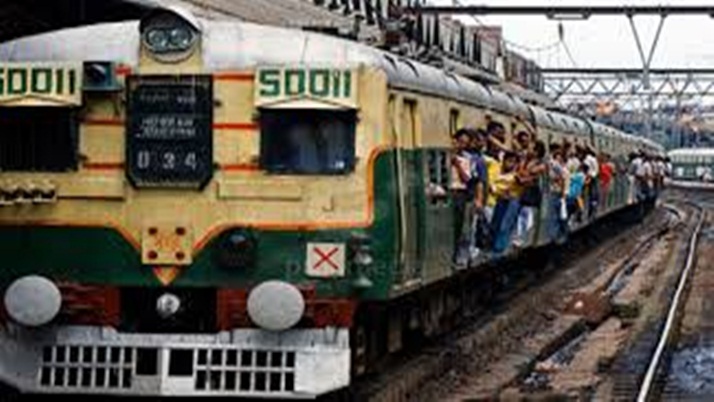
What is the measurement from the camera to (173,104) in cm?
1007

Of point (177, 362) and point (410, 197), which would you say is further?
point (410, 197)

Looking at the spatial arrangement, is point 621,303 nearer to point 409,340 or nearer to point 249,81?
point 409,340

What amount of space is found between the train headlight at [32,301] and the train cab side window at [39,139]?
2.65 feet

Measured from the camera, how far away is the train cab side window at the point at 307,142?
997 cm

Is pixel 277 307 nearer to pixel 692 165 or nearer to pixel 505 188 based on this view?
pixel 505 188

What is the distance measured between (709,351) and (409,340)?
3288 millimetres

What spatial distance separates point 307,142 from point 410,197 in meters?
1.18

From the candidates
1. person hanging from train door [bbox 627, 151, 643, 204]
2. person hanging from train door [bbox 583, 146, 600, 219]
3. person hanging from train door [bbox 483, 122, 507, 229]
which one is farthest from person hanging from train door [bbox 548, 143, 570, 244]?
person hanging from train door [bbox 627, 151, 643, 204]

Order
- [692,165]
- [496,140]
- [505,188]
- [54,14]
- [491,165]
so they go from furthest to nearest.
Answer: [692,165]
[496,140]
[505,188]
[491,165]
[54,14]

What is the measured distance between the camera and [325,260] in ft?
32.3

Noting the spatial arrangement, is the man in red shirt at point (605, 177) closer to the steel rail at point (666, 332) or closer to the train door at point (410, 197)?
the steel rail at point (666, 332)

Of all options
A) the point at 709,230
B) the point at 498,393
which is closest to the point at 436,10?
the point at 709,230

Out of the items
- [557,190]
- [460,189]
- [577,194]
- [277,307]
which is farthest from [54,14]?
[577,194]

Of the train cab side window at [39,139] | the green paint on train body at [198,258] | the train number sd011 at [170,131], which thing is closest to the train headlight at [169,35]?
the train number sd011 at [170,131]
